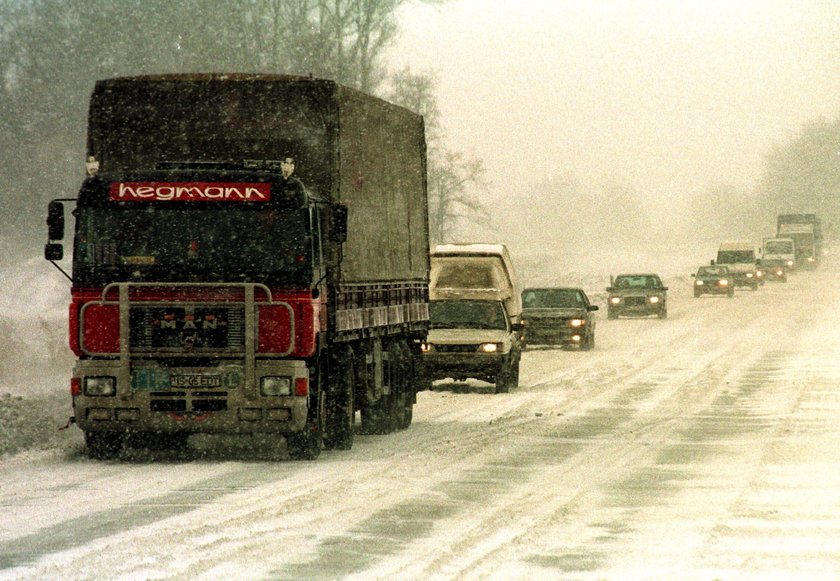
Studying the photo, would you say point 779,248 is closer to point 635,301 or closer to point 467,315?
point 635,301

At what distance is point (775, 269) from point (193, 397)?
79.5 metres

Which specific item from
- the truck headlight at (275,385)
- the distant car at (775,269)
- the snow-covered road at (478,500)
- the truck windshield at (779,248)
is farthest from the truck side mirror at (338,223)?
the truck windshield at (779,248)

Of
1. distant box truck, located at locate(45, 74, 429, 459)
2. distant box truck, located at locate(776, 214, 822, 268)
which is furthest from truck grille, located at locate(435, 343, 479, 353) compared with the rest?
distant box truck, located at locate(776, 214, 822, 268)

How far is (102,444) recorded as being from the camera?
16078 millimetres

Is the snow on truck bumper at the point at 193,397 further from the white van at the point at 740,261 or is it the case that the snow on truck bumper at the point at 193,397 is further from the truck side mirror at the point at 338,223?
the white van at the point at 740,261

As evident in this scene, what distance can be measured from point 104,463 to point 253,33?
5669 centimetres

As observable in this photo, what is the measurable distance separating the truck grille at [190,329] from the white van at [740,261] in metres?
67.0

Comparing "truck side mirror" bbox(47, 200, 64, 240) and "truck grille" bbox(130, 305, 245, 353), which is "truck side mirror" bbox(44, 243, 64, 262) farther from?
"truck grille" bbox(130, 305, 245, 353)

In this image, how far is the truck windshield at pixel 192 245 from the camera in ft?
50.8

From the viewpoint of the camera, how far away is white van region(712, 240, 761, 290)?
265ft

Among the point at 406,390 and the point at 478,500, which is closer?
the point at 478,500

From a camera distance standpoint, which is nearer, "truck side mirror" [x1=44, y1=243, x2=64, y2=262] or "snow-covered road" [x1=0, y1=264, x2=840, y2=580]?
"snow-covered road" [x1=0, y1=264, x2=840, y2=580]

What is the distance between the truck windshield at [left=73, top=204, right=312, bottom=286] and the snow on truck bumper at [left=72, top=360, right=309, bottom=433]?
859 millimetres

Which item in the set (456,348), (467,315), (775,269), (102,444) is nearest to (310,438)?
(102,444)
